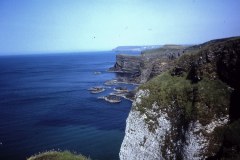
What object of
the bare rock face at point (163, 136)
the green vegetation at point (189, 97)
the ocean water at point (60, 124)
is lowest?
the ocean water at point (60, 124)

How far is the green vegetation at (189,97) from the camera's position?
34.9m

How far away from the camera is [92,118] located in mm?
77062

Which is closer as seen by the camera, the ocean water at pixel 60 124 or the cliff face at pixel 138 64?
the ocean water at pixel 60 124

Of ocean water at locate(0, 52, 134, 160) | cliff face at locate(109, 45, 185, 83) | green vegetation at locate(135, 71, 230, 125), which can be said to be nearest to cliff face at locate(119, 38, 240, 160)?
green vegetation at locate(135, 71, 230, 125)

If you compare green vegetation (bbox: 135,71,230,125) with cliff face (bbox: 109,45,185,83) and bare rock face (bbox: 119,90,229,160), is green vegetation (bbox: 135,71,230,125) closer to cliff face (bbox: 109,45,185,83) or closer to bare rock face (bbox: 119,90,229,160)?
bare rock face (bbox: 119,90,229,160)

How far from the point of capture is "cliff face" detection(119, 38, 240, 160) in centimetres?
3319

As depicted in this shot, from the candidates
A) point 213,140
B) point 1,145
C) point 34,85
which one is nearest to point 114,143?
point 1,145

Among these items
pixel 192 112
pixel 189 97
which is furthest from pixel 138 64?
pixel 192 112

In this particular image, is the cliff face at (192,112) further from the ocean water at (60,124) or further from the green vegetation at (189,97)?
the ocean water at (60,124)

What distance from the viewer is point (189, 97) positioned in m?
37.9

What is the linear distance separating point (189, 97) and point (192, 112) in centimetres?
294

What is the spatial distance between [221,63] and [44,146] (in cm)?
4007

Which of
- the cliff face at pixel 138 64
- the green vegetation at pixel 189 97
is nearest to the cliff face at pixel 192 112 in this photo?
the green vegetation at pixel 189 97

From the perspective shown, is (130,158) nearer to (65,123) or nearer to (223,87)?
(223,87)
